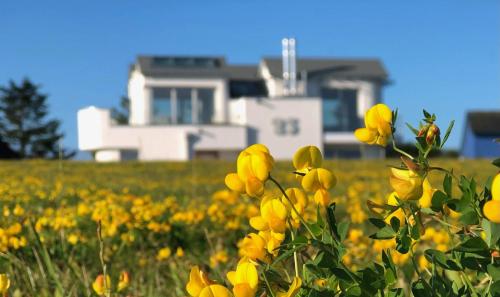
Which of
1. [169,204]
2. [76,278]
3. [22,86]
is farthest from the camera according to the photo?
[22,86]

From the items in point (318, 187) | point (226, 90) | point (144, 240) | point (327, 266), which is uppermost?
point (226, 90)

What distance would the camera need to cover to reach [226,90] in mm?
Answer: 35438

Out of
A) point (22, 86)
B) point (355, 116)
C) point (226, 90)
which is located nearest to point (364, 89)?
point (355, 116)

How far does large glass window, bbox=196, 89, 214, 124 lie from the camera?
3516cm

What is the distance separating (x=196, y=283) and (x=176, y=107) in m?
34.0

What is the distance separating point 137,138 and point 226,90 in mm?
5622

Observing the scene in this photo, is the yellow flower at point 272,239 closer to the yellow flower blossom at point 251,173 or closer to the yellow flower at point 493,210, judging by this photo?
the yellow flower blossom at point 251,173

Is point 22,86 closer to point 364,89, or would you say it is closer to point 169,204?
point 364,89

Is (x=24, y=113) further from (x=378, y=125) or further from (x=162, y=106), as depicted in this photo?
(x=378, y=125)

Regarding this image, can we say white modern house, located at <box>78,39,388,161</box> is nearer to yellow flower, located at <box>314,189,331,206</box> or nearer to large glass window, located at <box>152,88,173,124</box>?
large glass window, located at <box>152,88,173,124</box>

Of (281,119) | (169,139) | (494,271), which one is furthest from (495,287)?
(281,119)

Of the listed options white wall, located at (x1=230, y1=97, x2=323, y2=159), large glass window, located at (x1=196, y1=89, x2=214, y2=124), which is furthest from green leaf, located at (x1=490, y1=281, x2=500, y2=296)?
large glass window, located at (x1=196, y1=89, x2=214, y2=124)

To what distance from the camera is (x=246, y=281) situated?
0.91 m

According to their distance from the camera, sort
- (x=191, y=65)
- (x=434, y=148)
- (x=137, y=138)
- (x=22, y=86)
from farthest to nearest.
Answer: (x=22, y=86) → (x=191, y=65) → (x=137, y=138) → (x=434, y=148)
